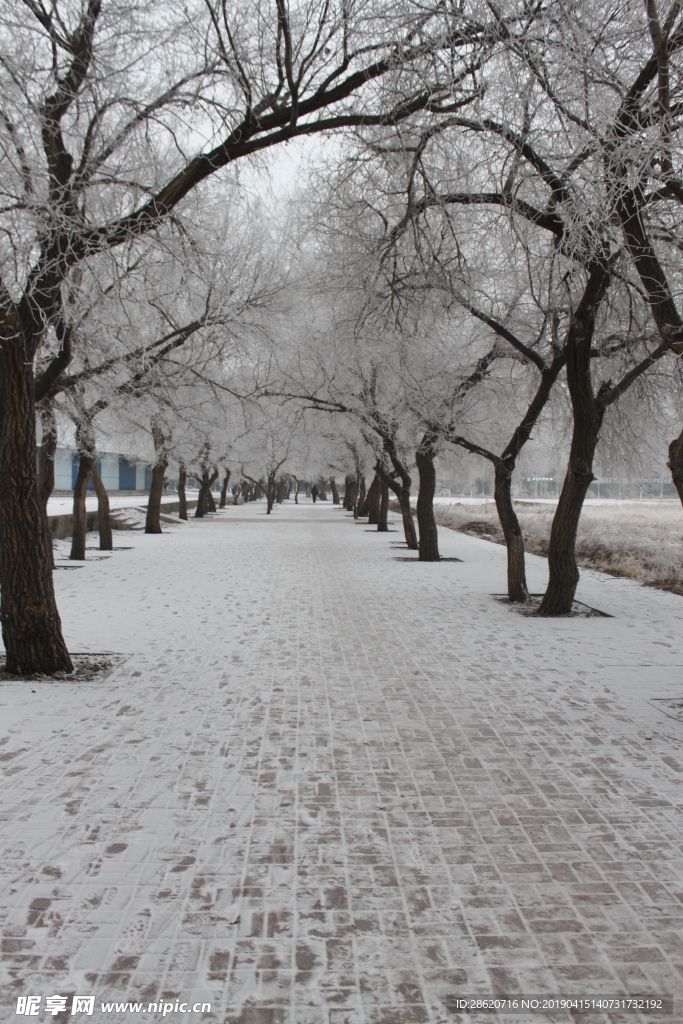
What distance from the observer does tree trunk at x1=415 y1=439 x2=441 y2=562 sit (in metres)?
15.5

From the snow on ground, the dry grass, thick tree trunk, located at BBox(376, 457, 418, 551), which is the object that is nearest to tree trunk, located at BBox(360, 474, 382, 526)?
the dry grass

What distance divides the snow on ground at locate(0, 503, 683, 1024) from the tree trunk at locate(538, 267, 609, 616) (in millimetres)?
1745

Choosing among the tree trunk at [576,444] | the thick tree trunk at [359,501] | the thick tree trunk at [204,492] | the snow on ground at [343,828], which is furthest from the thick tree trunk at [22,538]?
the thick tree trunk at [359,501]

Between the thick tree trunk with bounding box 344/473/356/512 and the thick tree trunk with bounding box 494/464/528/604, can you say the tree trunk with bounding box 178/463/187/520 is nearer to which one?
the thick tree trunk with bounding box 344/473/356/512

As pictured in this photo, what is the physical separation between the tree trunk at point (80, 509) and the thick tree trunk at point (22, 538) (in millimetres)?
9134

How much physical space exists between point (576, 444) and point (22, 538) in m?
6.23

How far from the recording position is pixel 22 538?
5.82 meters

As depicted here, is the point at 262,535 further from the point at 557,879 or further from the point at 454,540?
the point at 557,879

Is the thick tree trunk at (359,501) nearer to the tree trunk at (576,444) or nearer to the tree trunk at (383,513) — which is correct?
the tree trunk at (383,513)

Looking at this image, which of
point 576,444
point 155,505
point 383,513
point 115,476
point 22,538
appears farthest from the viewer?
point 115,476

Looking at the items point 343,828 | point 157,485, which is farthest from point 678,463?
point 157,485

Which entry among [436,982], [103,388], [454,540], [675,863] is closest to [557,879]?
[675,863]

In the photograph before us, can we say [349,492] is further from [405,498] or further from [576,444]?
[576,444]

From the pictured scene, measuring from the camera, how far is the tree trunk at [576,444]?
802 cm
